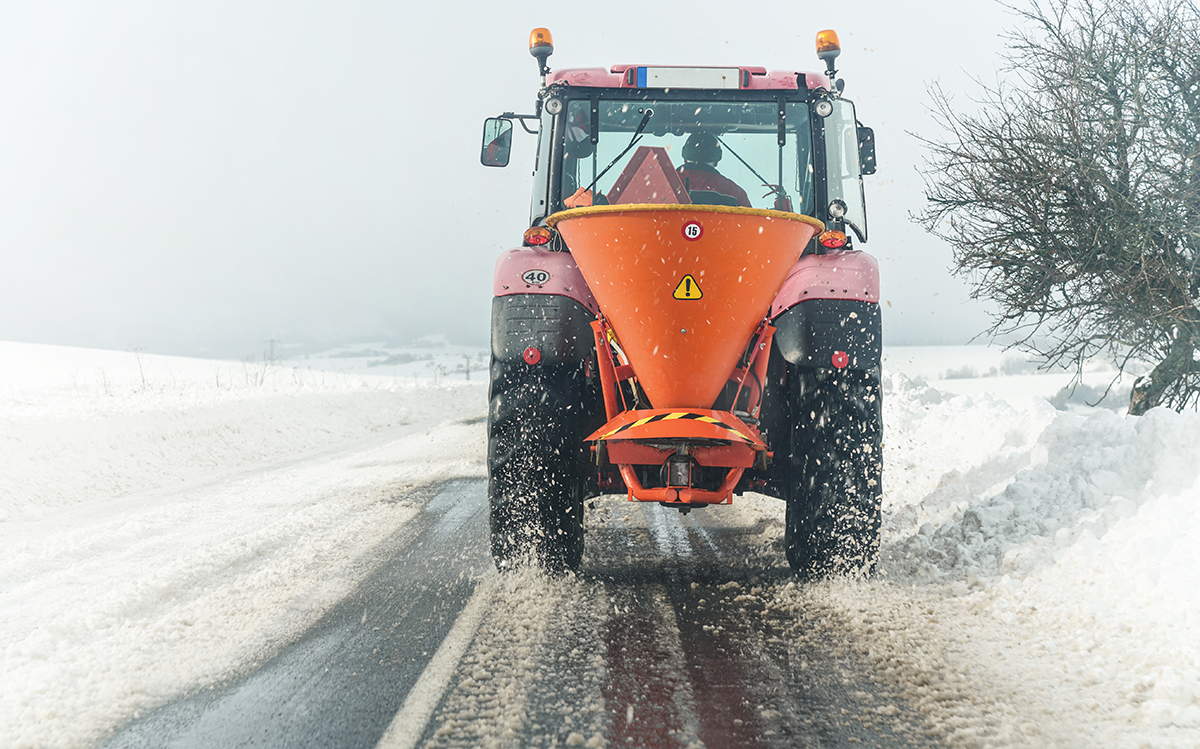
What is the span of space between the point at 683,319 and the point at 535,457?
3.50 ft

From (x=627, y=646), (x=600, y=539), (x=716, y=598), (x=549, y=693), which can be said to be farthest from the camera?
(x=600, y=539)

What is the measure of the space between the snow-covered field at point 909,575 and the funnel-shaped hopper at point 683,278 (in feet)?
4.17

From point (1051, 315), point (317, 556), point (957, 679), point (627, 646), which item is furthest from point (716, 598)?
point (1051, 315)

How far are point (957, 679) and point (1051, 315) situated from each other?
8361mm

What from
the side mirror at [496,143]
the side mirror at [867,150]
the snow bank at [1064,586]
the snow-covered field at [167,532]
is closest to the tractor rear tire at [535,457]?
the snow-covered field at [167,532]

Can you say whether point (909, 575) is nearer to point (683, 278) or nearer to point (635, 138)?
point (683, 278)

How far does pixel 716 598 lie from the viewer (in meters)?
3.75

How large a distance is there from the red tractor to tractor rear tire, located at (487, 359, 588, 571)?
0.01 metres

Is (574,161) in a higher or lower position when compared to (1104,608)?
higher

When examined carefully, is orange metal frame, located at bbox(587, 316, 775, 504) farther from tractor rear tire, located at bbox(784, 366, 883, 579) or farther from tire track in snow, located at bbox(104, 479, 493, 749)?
tire track in snow, located at bbox(104, 479, 493, 749)

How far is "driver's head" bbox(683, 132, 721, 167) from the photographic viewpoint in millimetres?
4480

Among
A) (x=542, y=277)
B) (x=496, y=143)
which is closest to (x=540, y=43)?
Result: (x=496, y=143)

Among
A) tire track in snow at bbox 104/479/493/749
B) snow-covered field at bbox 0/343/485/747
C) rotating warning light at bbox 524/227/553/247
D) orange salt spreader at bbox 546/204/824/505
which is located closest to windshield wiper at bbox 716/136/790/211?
orange salt spreader at bbox 546/204/824/505

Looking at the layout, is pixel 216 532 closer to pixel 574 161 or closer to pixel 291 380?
pixel 574 161
